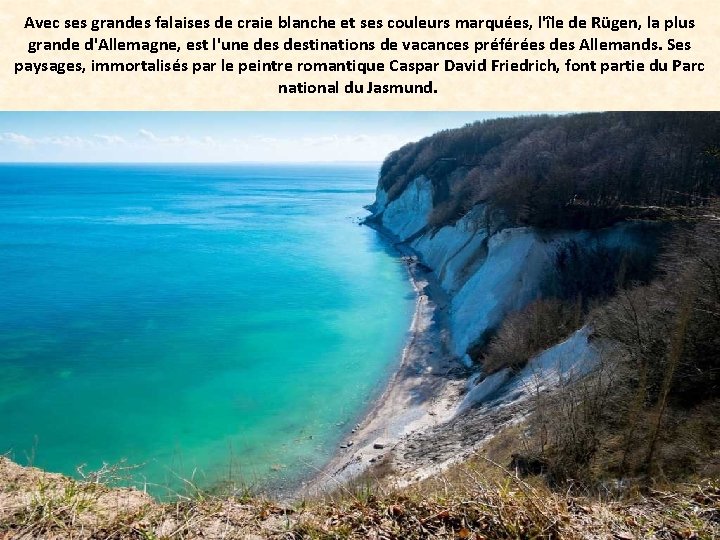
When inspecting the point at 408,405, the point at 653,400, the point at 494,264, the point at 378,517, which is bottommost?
the point at 408,405

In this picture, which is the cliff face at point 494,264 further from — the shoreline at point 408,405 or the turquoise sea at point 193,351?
the turquoise sea at point 193,351

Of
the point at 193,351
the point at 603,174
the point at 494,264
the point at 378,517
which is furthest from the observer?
the point at 603,174

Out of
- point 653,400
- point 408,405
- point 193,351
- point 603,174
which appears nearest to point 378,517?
point 653,400

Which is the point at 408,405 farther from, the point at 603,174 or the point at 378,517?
the point at 603,174

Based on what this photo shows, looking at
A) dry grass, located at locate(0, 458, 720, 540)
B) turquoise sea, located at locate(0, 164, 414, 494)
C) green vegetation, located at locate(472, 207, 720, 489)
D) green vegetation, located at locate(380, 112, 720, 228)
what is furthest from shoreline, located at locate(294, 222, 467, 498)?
green vegetation, located at locate(380, 112, 720, 228)

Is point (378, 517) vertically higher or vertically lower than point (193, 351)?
higher

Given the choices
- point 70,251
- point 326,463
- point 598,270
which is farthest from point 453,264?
point 70,251

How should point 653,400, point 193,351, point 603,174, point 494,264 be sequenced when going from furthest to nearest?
point 603,174, point 494,264, point 193,351, point 653,400

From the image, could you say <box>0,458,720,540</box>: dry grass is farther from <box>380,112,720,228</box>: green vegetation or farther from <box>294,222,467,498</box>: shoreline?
<box>380,112,720,228</box>: green vegetation
